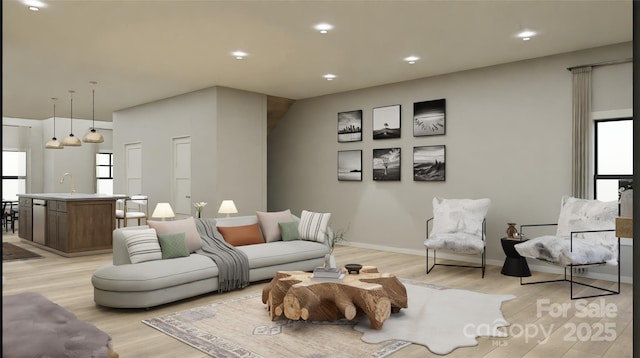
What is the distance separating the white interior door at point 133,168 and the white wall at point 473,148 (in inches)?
140

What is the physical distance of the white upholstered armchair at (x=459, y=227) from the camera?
219 inches

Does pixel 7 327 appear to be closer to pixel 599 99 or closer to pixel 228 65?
pixel 228 65

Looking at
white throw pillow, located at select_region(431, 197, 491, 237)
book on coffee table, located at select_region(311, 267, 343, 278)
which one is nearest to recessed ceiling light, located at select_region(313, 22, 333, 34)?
book on coffee table, located at select_region(311, 267, 343, 278)

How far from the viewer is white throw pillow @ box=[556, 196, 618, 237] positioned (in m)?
4.95

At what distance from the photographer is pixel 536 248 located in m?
4.75

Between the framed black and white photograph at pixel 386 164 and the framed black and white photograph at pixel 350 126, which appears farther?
the framed black and white photograph at pixel 350 126

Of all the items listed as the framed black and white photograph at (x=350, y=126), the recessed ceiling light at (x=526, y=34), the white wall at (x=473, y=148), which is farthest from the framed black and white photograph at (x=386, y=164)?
the recessed ceiling light at (x=526, y=34)

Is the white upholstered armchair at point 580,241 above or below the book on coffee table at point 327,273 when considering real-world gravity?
above

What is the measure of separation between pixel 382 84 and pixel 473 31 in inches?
110

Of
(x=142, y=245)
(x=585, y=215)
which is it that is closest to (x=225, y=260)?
(x=142, y=245)

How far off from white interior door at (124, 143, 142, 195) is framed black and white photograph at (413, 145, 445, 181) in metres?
5.71

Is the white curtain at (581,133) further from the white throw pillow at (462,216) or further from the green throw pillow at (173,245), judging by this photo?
the green throw pillow at (173,245)

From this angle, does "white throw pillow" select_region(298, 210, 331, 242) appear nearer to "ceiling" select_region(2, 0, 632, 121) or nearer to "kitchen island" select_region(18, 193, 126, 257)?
"ceiling" select_region(2, 0, 632, 121)

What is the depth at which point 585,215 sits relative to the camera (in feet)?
16.7
